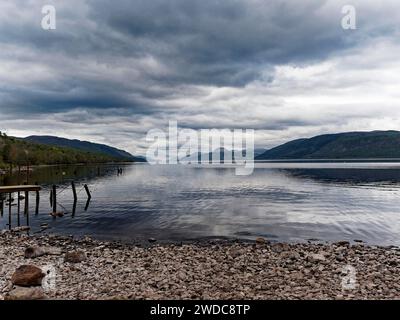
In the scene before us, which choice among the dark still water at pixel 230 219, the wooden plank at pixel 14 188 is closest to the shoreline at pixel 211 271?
the dark still water at pixel 230 219

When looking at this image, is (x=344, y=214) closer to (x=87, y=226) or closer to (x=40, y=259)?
(x=87, y=226)

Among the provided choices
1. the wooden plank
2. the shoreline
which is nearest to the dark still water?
the wooden plank

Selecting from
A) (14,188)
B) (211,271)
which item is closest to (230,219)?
(211,271)

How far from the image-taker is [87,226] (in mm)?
34781

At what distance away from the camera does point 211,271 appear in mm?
17734

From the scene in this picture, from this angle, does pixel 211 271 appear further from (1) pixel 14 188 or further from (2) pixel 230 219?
(1) pixel 14 188

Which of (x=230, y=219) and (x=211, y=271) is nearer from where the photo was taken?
(x=211, y=271)

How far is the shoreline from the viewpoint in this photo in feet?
46.8

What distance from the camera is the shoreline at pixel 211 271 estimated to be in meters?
14.2

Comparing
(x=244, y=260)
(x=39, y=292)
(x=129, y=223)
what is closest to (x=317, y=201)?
(x=129, y=223)

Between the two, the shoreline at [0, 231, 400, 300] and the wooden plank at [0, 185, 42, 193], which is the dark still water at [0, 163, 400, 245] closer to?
the wooden plank at [0, 185, 42, 193]

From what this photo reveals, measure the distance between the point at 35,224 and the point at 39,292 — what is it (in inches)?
1039

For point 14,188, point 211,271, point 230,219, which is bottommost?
point 230,219

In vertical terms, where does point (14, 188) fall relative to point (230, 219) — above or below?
above
